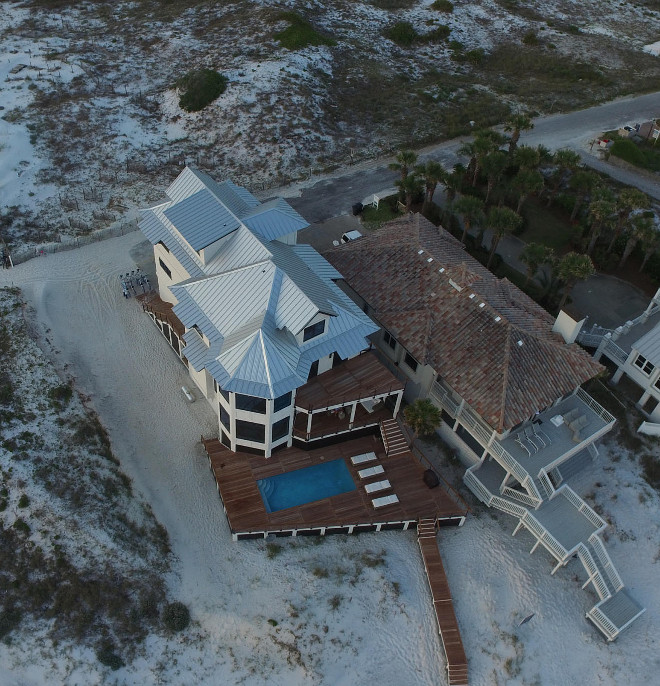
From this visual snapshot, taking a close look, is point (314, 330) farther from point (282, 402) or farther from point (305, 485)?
point (305, 485)

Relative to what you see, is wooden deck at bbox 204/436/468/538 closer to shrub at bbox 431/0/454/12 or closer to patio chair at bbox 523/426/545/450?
patio chair at bbox 523/426/545/450

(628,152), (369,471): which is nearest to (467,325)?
(369,471)

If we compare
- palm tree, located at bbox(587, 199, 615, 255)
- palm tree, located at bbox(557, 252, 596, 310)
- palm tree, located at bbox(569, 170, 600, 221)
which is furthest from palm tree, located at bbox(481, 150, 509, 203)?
palm tree, located at bbox(557, 252, 596, 310)

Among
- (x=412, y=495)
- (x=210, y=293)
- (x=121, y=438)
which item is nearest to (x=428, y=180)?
(x=210, y=293)

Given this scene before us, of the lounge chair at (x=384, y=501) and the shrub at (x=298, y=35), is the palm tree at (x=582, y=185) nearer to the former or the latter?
the lounge chair at (x=384, y=501)

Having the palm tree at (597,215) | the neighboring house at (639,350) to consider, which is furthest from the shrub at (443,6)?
the neighboring house at (639,350)

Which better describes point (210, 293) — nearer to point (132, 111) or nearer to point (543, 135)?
point (132, 111)
